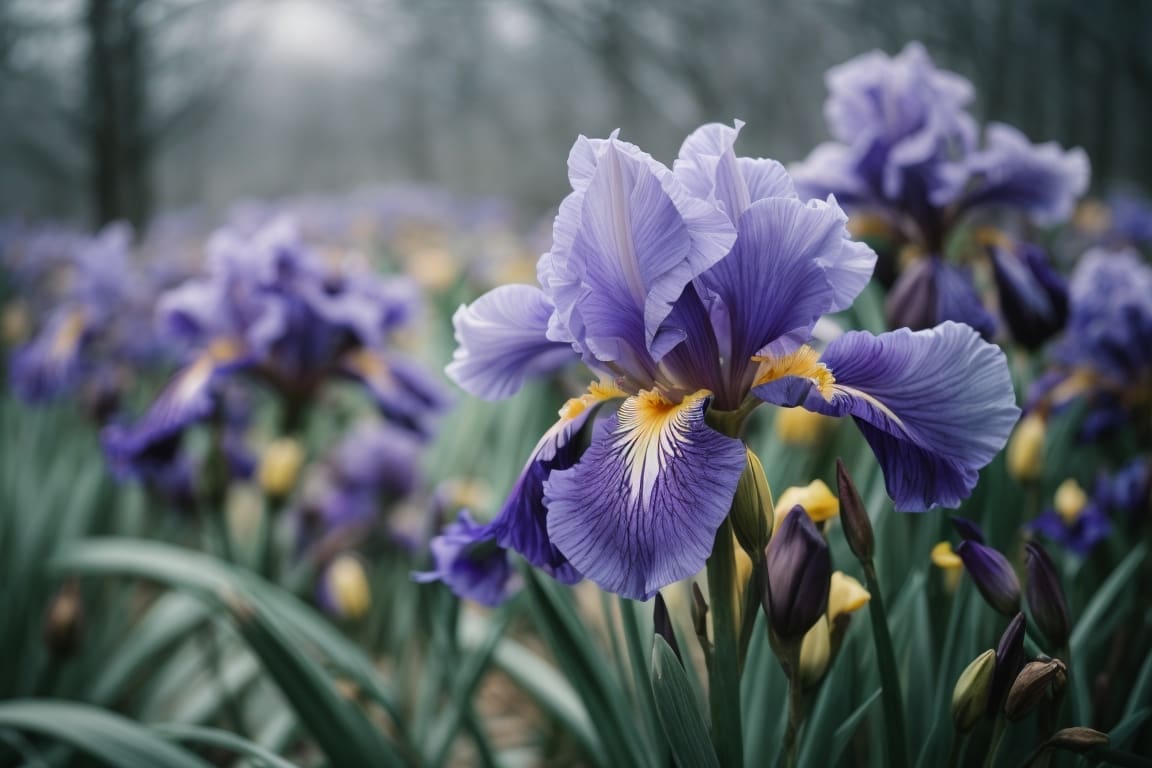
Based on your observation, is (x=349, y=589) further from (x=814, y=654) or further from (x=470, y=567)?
(x=814, y=654)

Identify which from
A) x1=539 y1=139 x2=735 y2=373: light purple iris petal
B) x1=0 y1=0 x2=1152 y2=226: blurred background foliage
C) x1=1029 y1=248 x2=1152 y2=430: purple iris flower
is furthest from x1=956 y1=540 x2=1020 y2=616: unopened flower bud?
x1=0 y1=0 x2=1152 y2=226: blurred background foliage

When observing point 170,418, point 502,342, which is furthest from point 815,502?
point 170,418

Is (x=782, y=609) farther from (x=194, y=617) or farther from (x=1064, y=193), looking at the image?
(x=194, y=617)

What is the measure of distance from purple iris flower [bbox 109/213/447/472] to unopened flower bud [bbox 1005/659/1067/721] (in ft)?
5.10

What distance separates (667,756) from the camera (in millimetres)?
956

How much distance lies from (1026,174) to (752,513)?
117 cm

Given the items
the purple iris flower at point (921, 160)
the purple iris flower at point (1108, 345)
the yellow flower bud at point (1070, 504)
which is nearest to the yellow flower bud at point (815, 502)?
the yellow flower bud at point (1070, 504)

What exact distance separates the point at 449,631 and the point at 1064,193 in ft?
4.62

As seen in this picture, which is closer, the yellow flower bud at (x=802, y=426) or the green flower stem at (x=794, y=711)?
the green flower stem at (x=794, y=711)

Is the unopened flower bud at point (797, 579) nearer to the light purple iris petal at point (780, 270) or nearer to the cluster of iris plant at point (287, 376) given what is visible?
the light purple iris petal at point (780, 270)

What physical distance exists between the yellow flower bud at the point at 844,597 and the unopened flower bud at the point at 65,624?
4.85 feet

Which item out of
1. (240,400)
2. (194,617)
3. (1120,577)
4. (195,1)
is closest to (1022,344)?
(1120,577)

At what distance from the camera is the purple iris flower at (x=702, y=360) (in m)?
0.75

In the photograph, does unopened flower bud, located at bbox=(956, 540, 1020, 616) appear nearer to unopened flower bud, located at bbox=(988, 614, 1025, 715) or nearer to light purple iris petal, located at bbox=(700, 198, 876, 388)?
unopened flower bud, located at bbox=(988, 614, 1025, 715)
